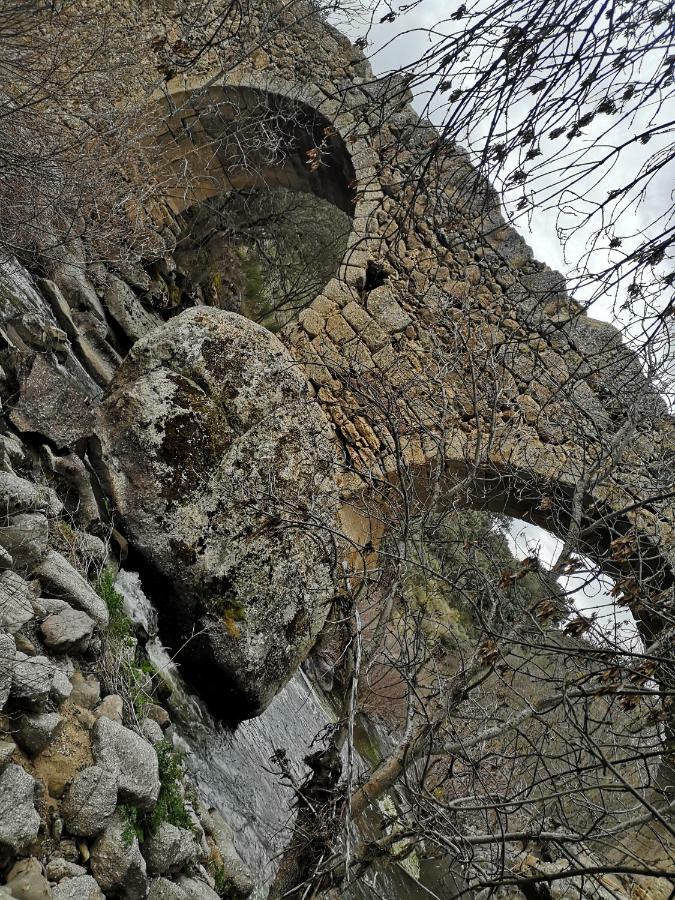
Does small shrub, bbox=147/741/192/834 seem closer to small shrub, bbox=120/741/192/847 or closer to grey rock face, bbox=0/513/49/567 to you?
small shrub, bbox=120/741/192/847

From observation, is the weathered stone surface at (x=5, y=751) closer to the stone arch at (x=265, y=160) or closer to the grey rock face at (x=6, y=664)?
the grey rock face at (x=6, y=664)

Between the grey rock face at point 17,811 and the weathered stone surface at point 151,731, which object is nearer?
the grey rock face at point 17,811

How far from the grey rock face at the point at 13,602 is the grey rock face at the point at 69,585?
0.16 metres

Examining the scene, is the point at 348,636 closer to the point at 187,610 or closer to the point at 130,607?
the point at 187,610

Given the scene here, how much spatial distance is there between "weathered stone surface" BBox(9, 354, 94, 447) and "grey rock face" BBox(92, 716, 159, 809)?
1.38 metres

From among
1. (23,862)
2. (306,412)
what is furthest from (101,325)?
(23,862)

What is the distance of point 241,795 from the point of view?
323cm

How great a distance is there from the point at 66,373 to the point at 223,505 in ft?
3.78

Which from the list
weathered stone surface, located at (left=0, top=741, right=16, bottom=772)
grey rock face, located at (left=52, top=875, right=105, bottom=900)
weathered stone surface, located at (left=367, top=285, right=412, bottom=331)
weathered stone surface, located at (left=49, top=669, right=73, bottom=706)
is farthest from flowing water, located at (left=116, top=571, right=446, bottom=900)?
weathered stone surface, located at (left=367, top=285, right=412, bottom=331)

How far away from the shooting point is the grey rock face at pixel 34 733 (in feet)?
6.77

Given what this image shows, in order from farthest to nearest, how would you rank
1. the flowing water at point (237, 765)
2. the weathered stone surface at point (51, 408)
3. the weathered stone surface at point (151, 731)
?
the weathered stone surface at point (51, 408)
the flowing water at point (237, 765)
the weathered stone surface at point (151, 731)

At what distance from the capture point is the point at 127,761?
2.31 m

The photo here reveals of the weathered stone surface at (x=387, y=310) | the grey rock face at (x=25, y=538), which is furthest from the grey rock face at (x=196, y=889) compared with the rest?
the weathered stone surface at (x=387, y=310)

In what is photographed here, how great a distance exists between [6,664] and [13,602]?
11.7 inches
